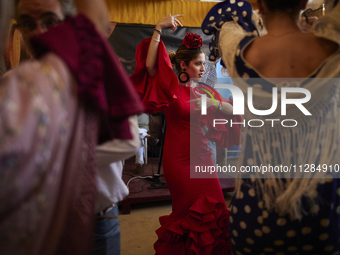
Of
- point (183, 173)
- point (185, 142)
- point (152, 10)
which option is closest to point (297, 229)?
point (183, 173)

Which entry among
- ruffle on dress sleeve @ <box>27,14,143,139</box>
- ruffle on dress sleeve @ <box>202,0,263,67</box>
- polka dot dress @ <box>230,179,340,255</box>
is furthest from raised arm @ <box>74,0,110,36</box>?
polka dot dress @ <box>230,179,340,255</box>

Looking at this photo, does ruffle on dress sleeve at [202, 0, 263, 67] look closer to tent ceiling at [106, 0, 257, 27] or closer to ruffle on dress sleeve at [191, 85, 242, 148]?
ruffle on dress sleeve at [191, 85, 242, 148]

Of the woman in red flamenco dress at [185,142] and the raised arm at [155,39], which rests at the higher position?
the raised arm at [155,39]

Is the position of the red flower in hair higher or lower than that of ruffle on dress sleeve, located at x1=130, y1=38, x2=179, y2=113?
higher

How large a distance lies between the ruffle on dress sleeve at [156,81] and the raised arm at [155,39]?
0.11ft

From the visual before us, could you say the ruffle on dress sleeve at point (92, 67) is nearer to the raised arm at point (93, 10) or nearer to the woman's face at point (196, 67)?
the raised arm at point (93, 10)

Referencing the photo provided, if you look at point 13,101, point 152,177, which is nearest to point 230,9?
point 13,101

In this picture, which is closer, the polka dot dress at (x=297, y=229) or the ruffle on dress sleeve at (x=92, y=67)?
the ruffle on dress sleeve at (x=92, y=67)

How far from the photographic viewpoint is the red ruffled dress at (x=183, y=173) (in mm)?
1533

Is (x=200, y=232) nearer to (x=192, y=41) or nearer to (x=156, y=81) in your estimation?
(x=156, y=81)

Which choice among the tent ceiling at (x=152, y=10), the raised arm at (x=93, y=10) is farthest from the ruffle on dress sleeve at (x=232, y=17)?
the tent ceiling at (x=152, y=10)

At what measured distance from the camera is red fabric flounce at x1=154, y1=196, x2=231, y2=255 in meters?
1.51

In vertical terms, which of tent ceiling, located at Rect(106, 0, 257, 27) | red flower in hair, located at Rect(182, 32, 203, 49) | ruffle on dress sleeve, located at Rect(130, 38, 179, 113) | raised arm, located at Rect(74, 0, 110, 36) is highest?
tent ceiling, located at Rect(106, 0, 257, 27)

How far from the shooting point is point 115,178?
2.46 ft
